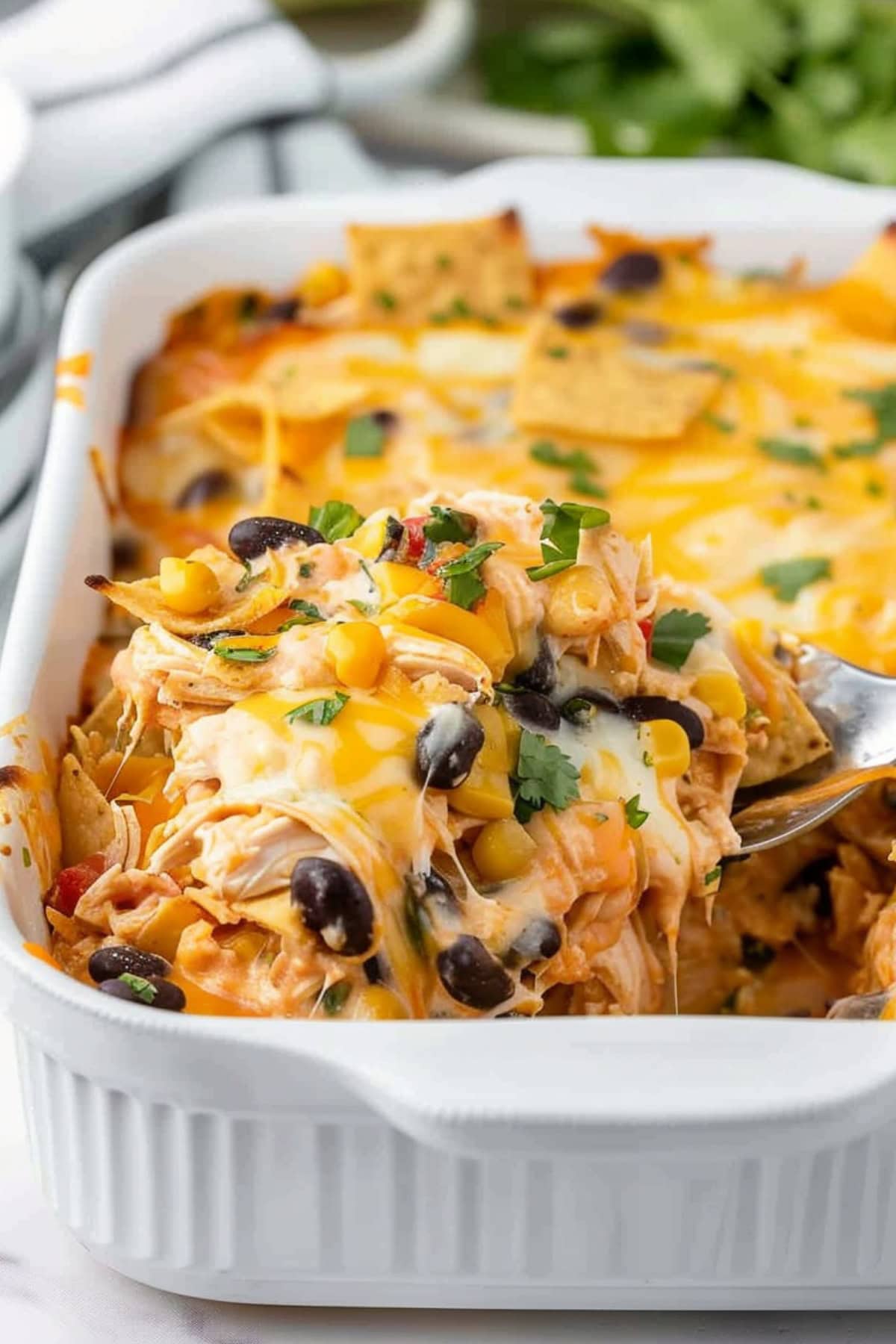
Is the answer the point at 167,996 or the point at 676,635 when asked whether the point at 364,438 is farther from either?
the point at 167,996

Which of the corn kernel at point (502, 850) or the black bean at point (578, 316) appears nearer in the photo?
the corn kernel at point (502, 850)

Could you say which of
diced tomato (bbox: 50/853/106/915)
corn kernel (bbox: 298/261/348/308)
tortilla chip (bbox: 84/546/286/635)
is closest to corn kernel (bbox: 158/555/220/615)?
tortilla chip (bbox: 84/546/286/635)

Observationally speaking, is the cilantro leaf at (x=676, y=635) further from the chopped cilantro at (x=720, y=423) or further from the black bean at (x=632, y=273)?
the black bean at (x=632, y=273)

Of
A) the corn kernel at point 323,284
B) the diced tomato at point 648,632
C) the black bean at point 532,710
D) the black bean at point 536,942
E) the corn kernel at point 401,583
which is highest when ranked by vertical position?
the corn kernel at point 401,583

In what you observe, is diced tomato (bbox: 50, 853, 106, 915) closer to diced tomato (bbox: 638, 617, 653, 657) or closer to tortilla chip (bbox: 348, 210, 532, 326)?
diced tomato (bbox: 638, 617, 653, 657)

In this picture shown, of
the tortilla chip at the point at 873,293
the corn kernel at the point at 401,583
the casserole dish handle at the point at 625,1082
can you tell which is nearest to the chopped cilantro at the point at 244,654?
the corn kernel at the point at 401,583

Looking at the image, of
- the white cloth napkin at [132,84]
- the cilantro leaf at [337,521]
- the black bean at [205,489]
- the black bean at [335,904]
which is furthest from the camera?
the white cloth napkin at [132,84]
